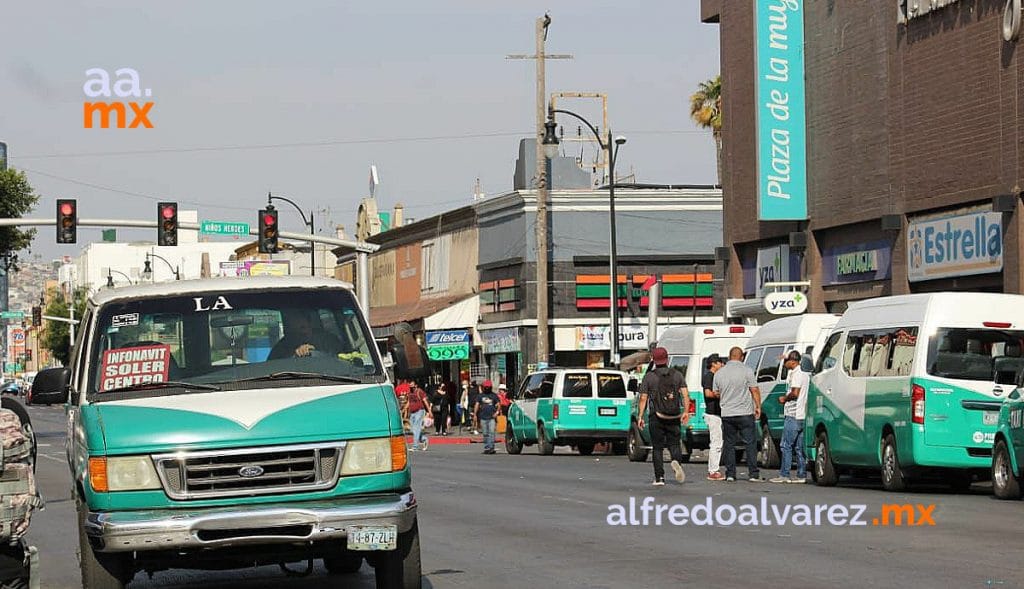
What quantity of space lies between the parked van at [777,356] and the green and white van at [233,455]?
1731cm

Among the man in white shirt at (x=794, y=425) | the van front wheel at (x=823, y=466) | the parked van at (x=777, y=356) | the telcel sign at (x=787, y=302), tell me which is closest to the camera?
the van front wheel at (x=823, y=466)

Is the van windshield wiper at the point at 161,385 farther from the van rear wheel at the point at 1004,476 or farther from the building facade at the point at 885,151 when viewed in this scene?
the building facade at the point at 885,151

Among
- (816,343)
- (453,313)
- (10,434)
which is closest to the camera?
(10,434)

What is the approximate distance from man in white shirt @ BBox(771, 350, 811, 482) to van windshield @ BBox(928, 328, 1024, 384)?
3981 millimetres

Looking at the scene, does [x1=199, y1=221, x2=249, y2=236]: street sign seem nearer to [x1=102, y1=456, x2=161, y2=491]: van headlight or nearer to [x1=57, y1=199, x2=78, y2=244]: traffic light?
[x1=57, y1=199, x2=78, y2=244]: traffic light

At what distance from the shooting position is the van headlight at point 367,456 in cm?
1079

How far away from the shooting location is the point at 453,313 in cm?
6400

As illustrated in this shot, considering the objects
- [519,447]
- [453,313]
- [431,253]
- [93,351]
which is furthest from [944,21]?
[431,253]

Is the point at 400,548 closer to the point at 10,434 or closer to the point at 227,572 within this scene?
the point at 10,434

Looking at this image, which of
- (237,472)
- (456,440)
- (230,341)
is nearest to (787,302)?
(456,440)

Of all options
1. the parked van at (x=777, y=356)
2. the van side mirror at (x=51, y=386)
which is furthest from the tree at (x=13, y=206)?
the van side mirror at (x=51, y=386)

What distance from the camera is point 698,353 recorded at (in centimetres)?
3262

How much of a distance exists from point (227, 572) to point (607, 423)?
23.7m

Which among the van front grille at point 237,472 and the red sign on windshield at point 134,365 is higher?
the red sign on windshield at point 134,365
